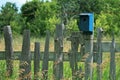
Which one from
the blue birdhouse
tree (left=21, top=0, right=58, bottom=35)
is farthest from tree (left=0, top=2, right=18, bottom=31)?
the blue birdhouse

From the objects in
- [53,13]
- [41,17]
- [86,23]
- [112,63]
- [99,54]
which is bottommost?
[112,63]

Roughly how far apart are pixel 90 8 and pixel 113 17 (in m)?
13.6

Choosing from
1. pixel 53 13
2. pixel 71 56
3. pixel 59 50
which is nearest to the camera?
pixel 59 50

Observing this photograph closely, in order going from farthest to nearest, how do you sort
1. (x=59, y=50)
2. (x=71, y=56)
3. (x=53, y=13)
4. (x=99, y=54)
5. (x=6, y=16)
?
(x=53, y=13) < (x=6, y=16) < (x=99, y=54) < (x=71, y=56) < (x=59, y=50)

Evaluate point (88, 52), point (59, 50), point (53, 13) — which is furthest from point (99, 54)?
point (53, 13)

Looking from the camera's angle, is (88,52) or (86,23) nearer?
(88,52)

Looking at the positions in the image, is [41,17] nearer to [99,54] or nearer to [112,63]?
[112,63]

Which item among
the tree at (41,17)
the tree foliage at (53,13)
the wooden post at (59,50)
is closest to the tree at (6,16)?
the tree foliage at (53,13)

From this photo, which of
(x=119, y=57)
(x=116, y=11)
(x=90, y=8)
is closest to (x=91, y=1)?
(x=90, y=8)

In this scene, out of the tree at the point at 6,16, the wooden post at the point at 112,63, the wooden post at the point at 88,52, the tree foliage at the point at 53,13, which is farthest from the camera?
the tree foliage at the point at 53,13

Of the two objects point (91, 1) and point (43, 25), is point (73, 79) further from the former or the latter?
point (91, 1)

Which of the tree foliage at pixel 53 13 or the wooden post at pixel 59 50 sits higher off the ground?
the tree foliage at pixel 53 13

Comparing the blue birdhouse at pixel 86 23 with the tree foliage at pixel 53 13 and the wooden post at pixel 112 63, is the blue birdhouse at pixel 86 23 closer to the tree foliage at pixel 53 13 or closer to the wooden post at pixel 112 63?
the wooden post at pixel 112 63

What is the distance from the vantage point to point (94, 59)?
17.4 feet
